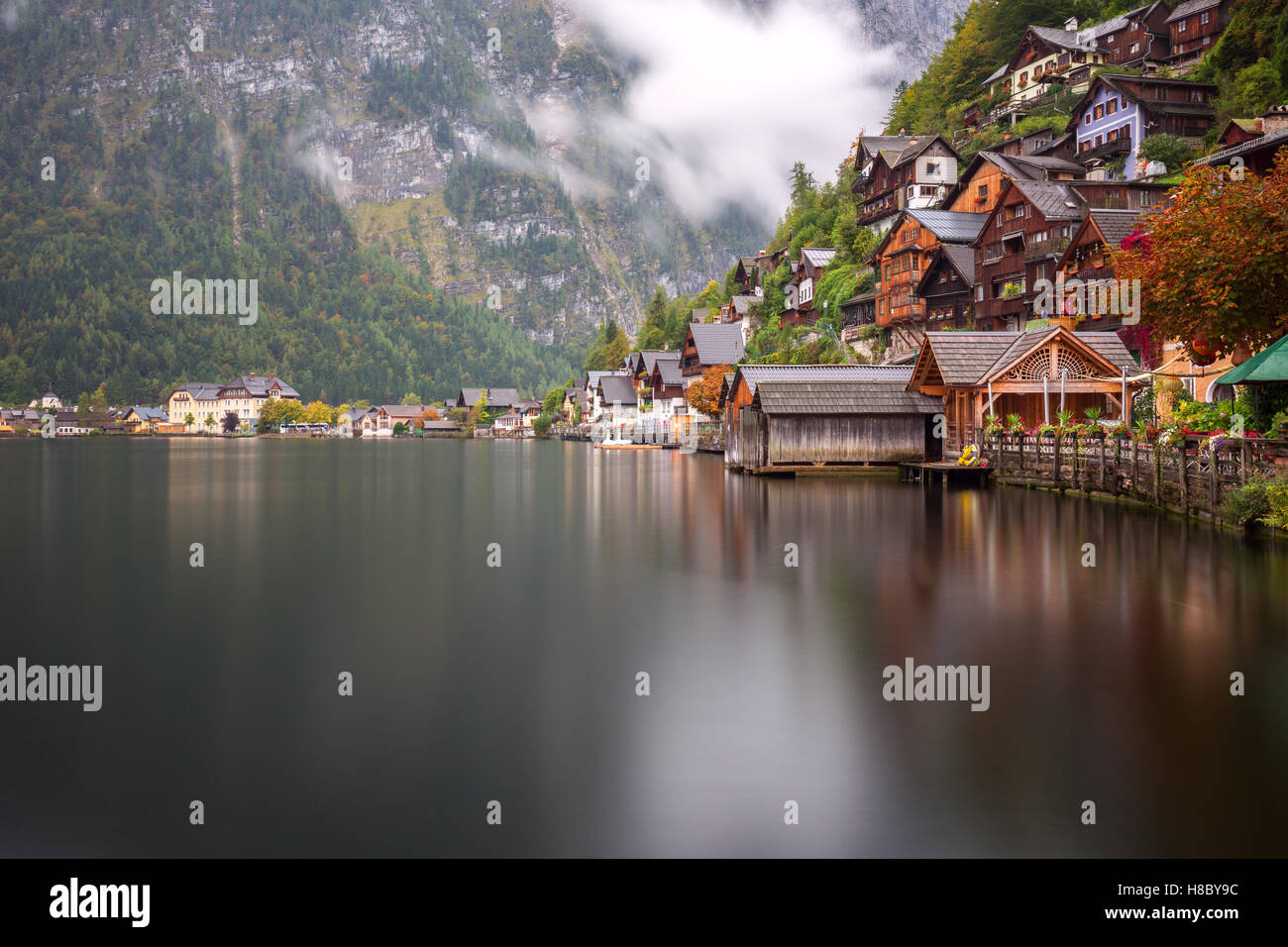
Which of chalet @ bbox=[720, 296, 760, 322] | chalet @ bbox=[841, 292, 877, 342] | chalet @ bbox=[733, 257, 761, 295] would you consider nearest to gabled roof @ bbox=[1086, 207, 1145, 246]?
chalet @ bbox=[841, 292, 877, 342]

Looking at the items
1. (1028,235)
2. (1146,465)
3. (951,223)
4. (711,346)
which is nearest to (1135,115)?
(951,223)

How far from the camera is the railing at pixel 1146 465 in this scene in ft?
73.7

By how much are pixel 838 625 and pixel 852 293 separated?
74.0m

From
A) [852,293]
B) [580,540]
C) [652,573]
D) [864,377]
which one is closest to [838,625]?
[652,573]

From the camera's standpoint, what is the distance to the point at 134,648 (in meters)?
12.9

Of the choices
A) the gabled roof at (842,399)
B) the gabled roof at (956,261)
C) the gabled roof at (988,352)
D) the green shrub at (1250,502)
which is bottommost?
the green shrub at (1250,502)

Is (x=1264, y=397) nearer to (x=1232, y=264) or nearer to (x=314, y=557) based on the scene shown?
(x=1232, y=264)

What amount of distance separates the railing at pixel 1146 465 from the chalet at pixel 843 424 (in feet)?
20.4

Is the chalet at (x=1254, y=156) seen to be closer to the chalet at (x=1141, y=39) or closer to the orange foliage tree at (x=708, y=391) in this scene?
the chalet at (x=1141, y=39)

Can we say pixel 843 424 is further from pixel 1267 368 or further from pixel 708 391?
pixel 708 391

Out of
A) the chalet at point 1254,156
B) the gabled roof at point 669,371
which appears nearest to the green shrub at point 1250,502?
the chalet at point 1254,156

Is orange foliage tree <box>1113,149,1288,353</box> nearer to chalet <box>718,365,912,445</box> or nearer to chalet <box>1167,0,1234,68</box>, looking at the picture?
chalet <box>718,365,912,445</box>

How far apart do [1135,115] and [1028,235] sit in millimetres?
19426

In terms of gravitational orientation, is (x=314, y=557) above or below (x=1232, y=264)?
below
